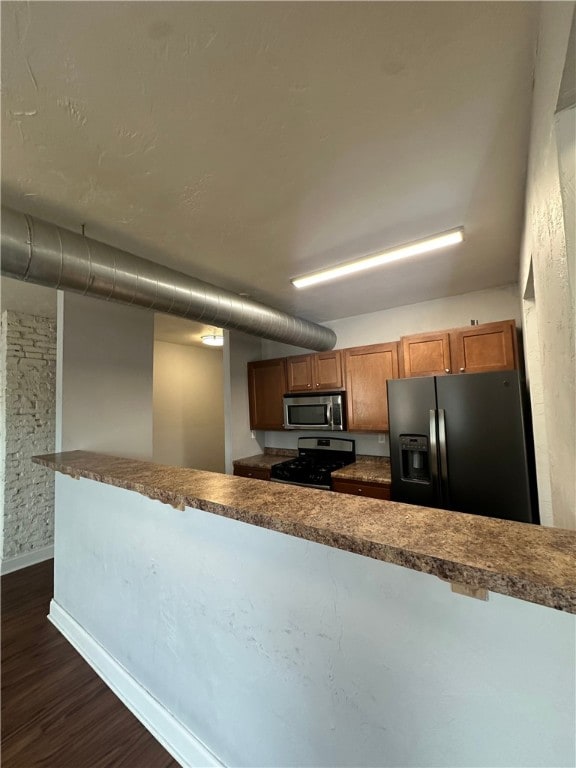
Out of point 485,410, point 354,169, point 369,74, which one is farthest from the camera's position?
point 485,410

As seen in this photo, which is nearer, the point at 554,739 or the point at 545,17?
the point at 554,739

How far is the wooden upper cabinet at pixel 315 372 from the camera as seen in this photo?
3.57 metres

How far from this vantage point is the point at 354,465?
3.42 meters

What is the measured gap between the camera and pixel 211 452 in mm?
5805

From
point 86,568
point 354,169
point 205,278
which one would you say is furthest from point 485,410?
point 86,568

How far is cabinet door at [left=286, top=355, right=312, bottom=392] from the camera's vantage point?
12.3ft

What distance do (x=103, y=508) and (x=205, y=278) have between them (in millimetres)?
1763

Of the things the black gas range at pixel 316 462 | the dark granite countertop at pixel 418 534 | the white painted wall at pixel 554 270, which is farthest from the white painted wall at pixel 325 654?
the black gas range at pixel 316 462

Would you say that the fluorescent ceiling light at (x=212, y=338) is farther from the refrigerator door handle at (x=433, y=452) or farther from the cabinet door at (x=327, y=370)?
the refrigerator door handle at (x=433, y=452)

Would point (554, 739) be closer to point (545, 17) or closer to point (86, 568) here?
point (545, 17)

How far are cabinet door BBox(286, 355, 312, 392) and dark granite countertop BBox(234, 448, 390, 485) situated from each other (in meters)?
0.92

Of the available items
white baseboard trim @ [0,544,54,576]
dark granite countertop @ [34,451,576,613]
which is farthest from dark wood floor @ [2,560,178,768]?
dark granite countertop @ [34,451,576,613]

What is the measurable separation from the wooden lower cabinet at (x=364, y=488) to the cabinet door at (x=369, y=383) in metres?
0.60

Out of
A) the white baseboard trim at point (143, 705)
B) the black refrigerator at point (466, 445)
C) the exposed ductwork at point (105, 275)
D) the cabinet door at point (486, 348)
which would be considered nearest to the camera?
the white baseboard trim at point (143, 705)
